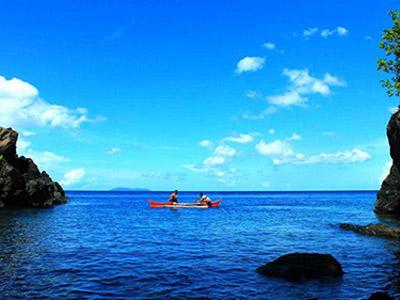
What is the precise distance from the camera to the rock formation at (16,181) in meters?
60.3

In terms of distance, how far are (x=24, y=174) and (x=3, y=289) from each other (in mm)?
59063

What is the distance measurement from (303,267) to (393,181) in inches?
1699

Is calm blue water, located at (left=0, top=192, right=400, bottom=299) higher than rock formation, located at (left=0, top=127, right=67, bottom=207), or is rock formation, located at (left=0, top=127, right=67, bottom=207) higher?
rock formation, located at (left=0, top=127, right=67, bottom=207)

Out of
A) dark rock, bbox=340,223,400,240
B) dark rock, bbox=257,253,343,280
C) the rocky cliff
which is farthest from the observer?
the rocky cliff

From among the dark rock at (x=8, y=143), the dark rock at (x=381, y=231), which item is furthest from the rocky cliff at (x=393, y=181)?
the dark rock at (x=8, y=143)

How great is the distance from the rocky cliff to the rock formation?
56.6 meters

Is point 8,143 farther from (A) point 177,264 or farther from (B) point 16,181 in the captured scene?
(A) point 177,264

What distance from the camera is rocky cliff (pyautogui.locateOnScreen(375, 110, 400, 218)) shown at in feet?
175

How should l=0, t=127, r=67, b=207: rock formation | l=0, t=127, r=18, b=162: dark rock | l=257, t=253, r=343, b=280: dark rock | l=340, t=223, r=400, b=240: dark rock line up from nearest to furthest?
l=257, t=253, r=343, b=280: dark rock → l=340, t=223, r=400, b=240: dark rock → l=0, t=127, r=67, b=207: rock formation → l=0, t=127, r=18, b=162: dark rock

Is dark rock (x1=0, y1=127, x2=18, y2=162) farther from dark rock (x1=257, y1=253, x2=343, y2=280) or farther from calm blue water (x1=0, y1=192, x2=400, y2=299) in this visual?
dark rock (x1=257, y1=253, x2=343, y2=280)

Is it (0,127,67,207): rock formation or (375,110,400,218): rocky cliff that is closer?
(375,110,400,218): rocky cliff

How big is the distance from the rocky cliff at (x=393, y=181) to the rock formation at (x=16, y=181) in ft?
186

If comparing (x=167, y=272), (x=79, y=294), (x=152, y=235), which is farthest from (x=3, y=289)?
(x=152, y=235)

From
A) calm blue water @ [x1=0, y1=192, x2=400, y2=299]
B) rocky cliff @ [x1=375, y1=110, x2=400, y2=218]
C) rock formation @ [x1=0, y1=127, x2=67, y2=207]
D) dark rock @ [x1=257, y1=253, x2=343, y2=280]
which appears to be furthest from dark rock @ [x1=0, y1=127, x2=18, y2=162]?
rocky cliff @ [x1=375, y1=110, x2=400, y2=218]
